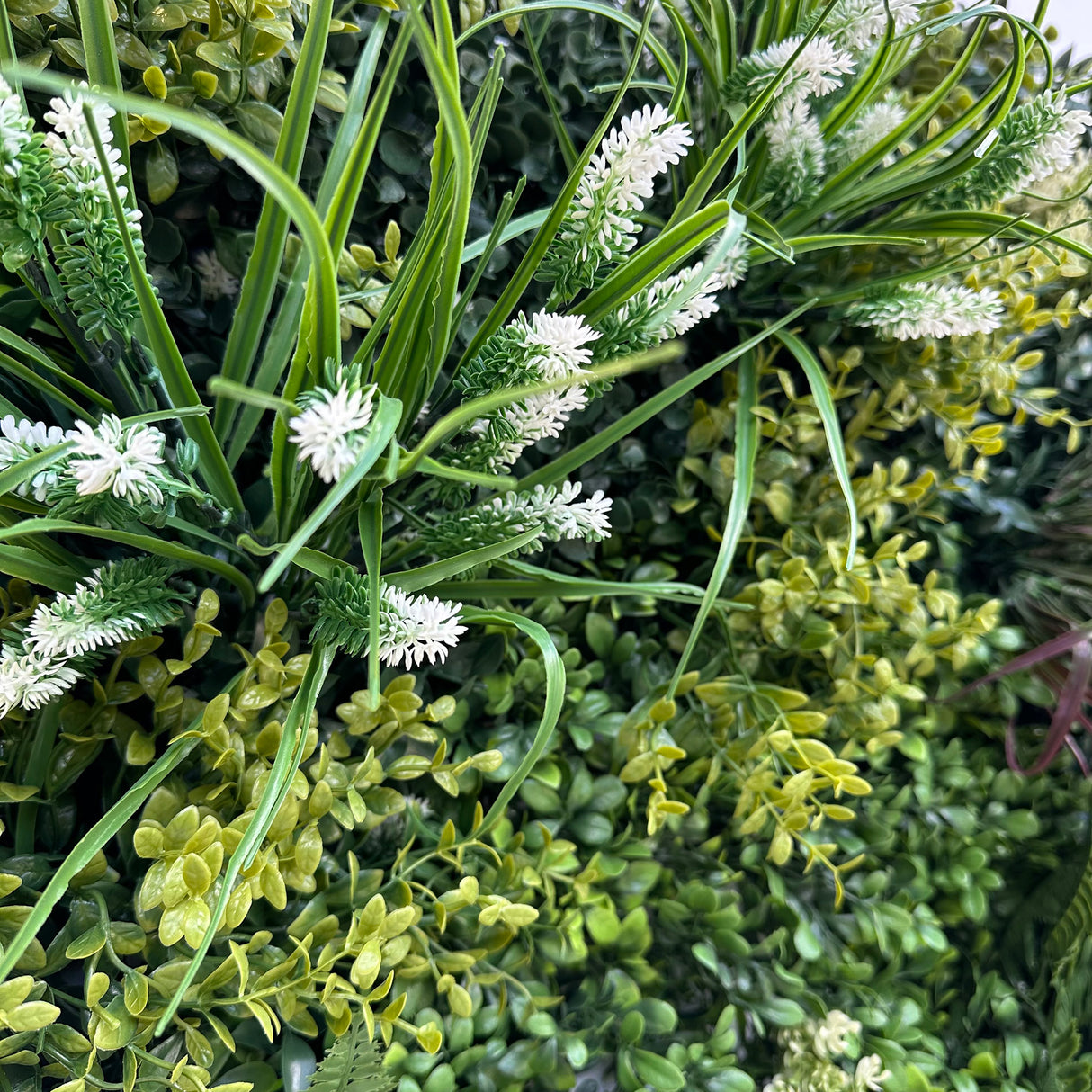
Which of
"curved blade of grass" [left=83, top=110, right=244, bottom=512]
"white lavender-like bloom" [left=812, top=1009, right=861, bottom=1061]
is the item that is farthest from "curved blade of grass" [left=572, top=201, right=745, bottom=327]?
"white lavender-like bloom" [left=812, top=1009, right=861, bottom=1061]

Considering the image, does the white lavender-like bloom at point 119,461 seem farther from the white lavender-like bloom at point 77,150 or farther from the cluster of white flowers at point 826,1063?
the cluster of white flowers at point 826,1063

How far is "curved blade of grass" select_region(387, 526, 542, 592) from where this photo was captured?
0.39 m

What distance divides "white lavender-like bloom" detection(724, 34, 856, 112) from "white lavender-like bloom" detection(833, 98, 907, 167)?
60 millimetres

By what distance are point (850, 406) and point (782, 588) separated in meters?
0.22

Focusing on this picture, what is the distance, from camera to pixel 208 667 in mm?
508

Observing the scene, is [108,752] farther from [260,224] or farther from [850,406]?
[850,406]

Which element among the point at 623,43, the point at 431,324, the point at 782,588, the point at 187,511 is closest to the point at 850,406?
the point at 782,588

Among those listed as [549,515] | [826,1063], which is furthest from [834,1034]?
[549,515]

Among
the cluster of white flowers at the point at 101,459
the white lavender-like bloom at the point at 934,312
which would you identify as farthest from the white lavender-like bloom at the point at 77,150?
the white lavender-like bloom at the point at 934,312

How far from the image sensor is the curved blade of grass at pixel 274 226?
36 cm

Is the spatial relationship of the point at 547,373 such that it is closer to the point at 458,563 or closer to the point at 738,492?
the point at 458,563

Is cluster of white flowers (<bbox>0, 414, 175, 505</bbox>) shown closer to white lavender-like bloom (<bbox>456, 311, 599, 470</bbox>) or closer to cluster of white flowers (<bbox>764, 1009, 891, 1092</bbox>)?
white lavender-like bloom (<bbox>456, 311, 599, 470</bbox>)

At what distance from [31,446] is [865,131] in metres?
0.59

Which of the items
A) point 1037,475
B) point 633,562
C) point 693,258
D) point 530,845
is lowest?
point 530,845
